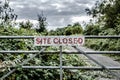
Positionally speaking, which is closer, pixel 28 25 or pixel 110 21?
pixel 28 25

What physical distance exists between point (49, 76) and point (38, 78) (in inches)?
11.8

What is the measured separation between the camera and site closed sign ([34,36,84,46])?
796 centimetres

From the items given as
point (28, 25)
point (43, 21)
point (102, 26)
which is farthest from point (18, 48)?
point (102, 26)

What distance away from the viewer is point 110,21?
39.2 m

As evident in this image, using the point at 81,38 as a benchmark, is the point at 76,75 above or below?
below

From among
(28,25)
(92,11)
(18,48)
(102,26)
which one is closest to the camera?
(18,48)

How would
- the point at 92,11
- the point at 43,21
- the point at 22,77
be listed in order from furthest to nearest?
the point at 92,11, the point at 43,21, the point at 22,77

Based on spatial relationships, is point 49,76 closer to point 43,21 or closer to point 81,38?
point 81,38

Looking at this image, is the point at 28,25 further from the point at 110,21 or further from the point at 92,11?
the point at 92,11

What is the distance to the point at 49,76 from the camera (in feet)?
32.5

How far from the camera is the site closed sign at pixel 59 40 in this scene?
7.96m

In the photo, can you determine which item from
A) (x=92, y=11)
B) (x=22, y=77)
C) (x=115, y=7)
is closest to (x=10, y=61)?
(x=22, y=77)

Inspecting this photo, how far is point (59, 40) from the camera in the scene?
8.03 meters

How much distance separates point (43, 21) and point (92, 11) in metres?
31.7
